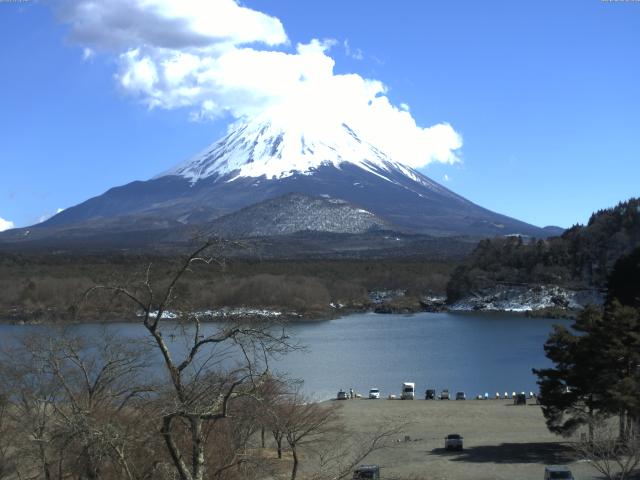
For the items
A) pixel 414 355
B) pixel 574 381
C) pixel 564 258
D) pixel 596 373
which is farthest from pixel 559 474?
pixel 564 258

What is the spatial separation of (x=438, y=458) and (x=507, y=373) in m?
16.1

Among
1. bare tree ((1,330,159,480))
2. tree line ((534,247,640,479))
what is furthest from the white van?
bare tree ((1,330,159,480))

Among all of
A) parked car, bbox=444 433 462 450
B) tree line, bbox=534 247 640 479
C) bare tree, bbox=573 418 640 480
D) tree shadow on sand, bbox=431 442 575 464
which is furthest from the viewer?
parked car, bbox=444 433 462 450

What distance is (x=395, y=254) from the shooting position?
109 m

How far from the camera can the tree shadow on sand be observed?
50.5 feet

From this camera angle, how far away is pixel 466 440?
17969mm

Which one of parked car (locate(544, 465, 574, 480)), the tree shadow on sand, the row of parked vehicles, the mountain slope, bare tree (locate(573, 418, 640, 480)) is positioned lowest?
the row of parked vehicles

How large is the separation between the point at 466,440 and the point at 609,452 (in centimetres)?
757

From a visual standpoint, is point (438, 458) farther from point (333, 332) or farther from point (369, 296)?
point (369, 296)

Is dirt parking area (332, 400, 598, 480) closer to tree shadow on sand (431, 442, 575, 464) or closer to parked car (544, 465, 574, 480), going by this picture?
tree shadow on sand (431, 442, 575, 464)

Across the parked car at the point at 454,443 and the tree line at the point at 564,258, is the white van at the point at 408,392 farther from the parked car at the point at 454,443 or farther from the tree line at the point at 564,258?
the tree line at the point at 564,258

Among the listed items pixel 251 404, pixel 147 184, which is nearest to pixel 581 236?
pixel 251 404

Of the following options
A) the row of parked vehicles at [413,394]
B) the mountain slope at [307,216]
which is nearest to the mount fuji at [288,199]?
the mountain slope at [307,216]

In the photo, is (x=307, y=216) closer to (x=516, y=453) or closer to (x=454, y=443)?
(x=454, y=443)
